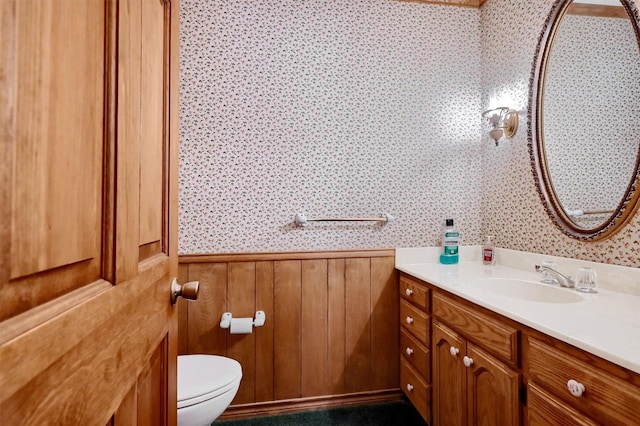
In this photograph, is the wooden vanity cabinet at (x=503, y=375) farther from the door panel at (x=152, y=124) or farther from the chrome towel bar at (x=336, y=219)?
the door panel at (x=152, y=124)

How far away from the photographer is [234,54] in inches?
76.7

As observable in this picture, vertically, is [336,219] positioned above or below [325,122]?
below

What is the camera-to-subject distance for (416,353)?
1818 mm

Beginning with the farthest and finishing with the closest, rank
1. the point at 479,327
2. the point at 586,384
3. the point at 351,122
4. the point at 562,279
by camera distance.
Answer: the point at 351,122 < the point at 562,279 < the point at 479,327 < the point at 586,384

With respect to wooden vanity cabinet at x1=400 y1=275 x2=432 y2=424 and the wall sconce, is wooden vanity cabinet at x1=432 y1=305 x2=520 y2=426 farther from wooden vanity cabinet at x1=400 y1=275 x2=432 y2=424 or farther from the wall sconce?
the wall sconce

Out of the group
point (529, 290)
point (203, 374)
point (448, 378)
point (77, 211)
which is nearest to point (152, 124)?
point (77, 211)

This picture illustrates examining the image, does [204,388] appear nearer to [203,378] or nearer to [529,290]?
[203,378]

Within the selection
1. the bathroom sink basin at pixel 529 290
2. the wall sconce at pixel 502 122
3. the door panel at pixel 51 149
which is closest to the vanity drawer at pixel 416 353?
the bathroom sink basin at pixel 529 290

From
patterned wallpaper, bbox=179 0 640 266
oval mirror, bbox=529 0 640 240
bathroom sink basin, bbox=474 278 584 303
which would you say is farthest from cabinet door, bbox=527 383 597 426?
patterned wallpaper, bbox=179 0 640 266

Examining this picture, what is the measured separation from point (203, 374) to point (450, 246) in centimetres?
154

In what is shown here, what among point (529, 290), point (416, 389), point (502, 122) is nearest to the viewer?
point (529, 290)

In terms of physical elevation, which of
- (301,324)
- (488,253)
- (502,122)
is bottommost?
(301,324)

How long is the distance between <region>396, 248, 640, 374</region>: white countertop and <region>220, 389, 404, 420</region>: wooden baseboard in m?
0.89

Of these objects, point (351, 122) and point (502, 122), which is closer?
point (502, 122)
